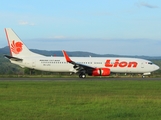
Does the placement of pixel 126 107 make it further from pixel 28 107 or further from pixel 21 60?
pixel 21 60

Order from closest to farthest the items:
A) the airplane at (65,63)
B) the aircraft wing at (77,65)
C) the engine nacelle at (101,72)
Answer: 1. the aircraft wing at (77,65)
2. the engine nacelle at (101,72)
3. the airplane at (65,63)

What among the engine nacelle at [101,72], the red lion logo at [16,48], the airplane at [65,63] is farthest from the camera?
the red lion logo at [16,48]

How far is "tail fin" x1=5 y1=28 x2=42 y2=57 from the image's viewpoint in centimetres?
5628

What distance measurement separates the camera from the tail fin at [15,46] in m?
56.3

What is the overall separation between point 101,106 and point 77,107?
1187mm

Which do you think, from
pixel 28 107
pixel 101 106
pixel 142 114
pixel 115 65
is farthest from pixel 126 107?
pixel 115 65

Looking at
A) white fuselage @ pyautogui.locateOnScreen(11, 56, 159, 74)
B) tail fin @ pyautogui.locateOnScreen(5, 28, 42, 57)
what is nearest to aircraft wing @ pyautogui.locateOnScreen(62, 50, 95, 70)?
white fuselage @ pyautogui.locateOnScreen(11, 56, 159, 74)

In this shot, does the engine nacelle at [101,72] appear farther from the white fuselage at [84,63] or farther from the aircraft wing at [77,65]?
the white fuselage at [84,63]

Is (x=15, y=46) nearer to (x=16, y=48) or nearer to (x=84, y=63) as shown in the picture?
(x=16, y=48)

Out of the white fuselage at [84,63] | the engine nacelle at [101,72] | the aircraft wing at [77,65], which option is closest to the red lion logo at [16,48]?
the white fuselage at [84,63]

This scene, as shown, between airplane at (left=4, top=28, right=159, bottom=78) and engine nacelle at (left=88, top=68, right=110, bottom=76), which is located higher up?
airplane at (left=4, top=28, right=159, bottom=78)

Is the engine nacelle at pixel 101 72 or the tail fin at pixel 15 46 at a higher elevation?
the tail fin at pixel 15 46

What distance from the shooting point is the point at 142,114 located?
14961 millimetres

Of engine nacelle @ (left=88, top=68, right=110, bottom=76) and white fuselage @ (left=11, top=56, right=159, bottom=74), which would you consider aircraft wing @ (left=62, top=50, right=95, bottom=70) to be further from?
white fuselage @ (left=11, top=56, right=159, bottom=74)
